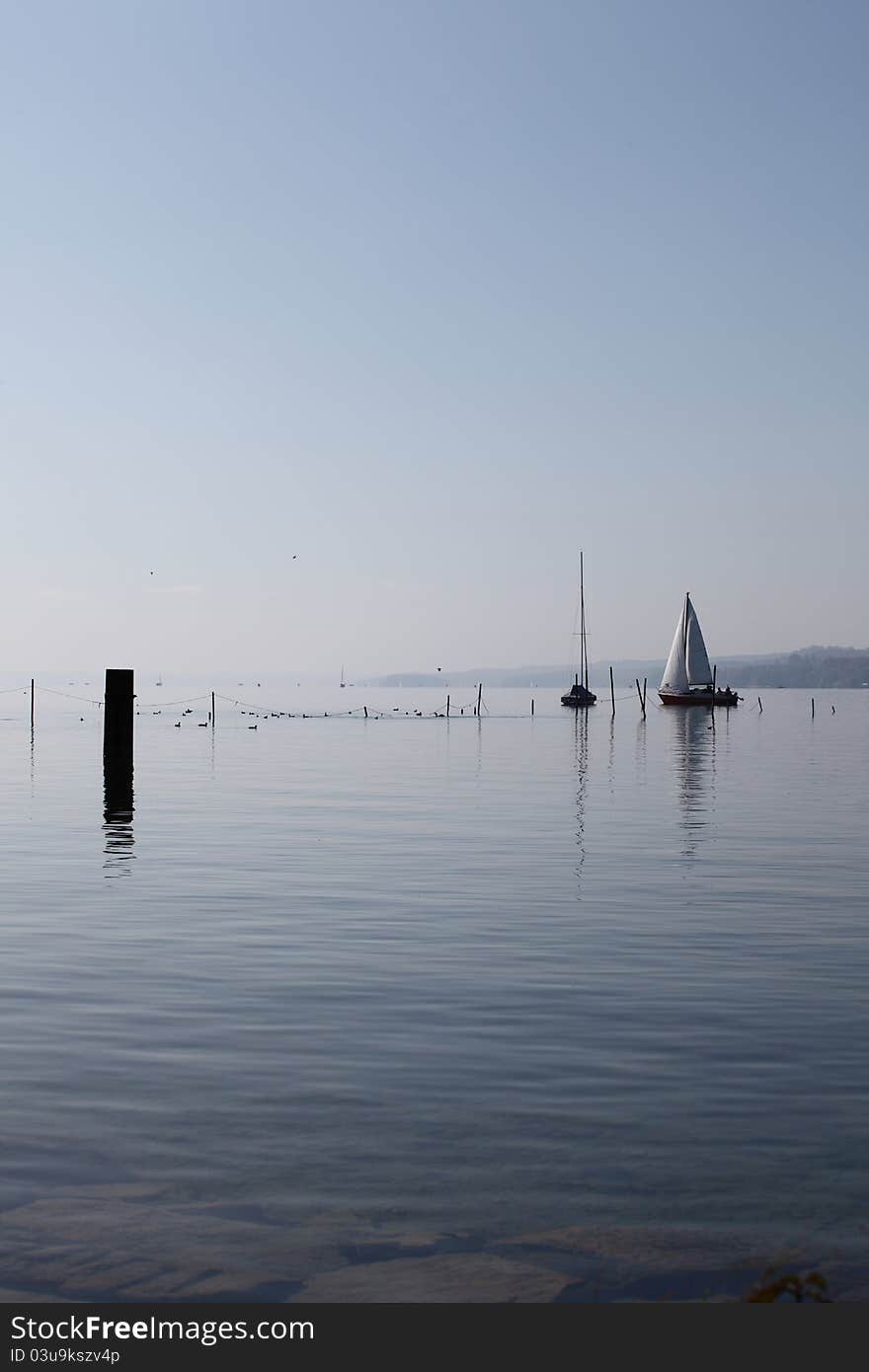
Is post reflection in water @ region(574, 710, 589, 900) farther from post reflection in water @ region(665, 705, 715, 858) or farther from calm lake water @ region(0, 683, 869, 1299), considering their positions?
post reflection in water @ region(665, 705, 715, 858)

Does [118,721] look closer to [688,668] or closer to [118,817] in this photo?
[118,817]

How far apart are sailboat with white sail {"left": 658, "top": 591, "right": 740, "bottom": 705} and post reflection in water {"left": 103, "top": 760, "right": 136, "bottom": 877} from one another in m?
137

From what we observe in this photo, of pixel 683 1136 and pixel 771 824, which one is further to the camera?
pixel 771 824

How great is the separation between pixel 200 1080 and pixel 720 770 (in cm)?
5444

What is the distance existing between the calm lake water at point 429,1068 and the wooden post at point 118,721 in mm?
15838

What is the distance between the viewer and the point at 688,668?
7313 inches

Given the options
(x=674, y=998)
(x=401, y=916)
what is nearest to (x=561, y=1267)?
(x=674, y=998)

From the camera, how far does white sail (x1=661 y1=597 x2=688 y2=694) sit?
184375mm

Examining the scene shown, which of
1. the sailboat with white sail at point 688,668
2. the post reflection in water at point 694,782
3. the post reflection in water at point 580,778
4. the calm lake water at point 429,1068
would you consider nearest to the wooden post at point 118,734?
the calm lake water at point 429,1068

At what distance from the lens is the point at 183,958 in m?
18.5

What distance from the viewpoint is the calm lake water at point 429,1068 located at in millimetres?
8617

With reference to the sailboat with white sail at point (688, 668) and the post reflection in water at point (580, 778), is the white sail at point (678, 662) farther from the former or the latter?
the post reflection in water at point (580, 778)

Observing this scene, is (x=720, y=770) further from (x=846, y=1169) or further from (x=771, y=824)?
(x=846, y=1169)

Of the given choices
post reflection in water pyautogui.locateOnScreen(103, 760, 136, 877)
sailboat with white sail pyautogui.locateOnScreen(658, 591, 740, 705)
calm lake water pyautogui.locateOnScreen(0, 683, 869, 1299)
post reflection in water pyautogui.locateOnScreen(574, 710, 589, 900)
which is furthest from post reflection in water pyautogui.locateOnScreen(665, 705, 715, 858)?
sailboat with white sail pyautogui.locateOnScreen(658, 591, 740, 705)
